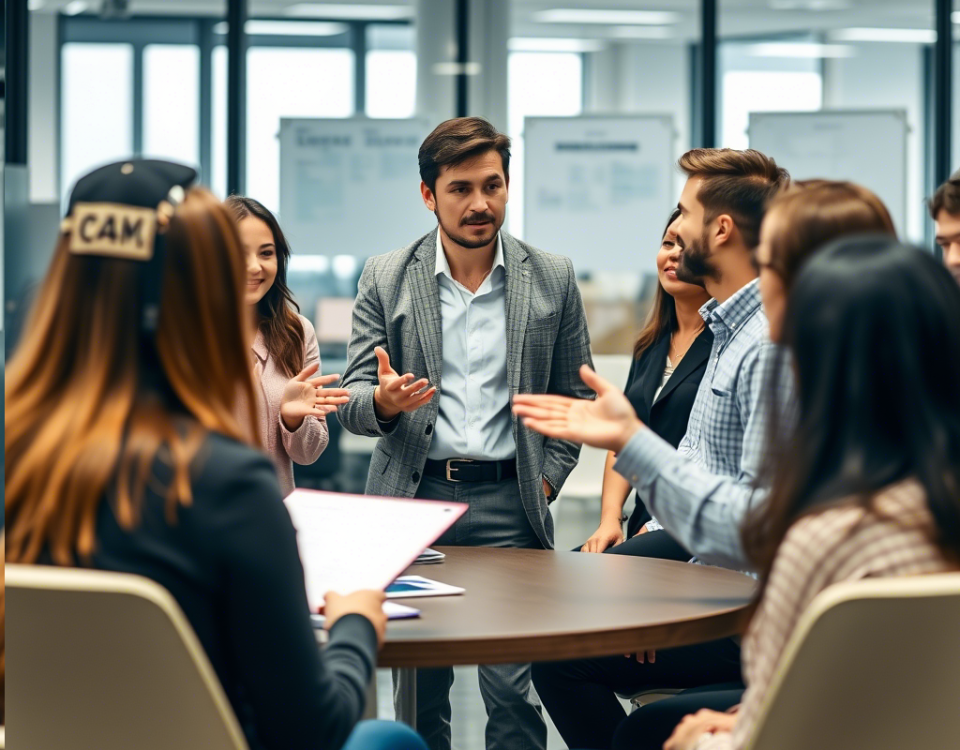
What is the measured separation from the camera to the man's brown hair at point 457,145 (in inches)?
106

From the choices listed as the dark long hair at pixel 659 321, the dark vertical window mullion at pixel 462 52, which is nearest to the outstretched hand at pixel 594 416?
the dark long hair at pixel 659 321

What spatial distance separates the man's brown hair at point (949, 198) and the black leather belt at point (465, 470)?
1166 mm

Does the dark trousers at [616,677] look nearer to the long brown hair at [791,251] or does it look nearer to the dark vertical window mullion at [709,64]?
the long brown hair at [791,251]

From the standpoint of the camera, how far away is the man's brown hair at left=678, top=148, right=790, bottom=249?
2129 millimetres

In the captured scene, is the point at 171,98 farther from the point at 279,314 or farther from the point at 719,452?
the point at 719,452

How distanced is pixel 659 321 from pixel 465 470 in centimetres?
66

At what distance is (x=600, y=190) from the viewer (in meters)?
5.60

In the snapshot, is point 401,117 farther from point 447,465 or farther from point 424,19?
point 447,465

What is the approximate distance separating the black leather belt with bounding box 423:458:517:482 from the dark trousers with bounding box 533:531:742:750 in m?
0.44

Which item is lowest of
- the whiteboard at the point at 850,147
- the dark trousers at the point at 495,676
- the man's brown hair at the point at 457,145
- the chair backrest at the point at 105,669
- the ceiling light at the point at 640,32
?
the dark trousers at the point at 495,676

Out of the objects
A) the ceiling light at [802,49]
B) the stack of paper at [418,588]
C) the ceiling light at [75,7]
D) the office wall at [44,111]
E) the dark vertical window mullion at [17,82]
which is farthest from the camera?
the ceiling light at [802,49]

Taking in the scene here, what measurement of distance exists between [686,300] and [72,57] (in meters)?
4.59

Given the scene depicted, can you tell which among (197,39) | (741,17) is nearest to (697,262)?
(197,39)

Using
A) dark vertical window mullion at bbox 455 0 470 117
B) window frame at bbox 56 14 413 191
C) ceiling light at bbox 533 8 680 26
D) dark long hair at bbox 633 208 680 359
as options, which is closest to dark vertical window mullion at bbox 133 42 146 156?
window frame at bbox 56 14 413 191
